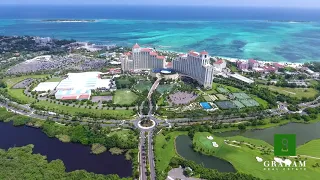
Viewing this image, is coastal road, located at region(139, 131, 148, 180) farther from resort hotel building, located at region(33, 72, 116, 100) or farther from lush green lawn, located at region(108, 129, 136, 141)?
resort hotel building, located at region(33, 72, 116, 100)

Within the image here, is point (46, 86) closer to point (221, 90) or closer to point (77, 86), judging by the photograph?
point (77, 86)

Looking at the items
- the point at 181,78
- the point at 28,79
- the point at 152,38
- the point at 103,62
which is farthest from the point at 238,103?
the point at 152,38

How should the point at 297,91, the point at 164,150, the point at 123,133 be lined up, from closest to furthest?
1. the point at 164,150
2. the point at 123,133
3. the point at 297,91

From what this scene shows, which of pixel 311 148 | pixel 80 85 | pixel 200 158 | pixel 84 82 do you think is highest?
pixel 84 82

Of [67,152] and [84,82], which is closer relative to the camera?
[67,152]

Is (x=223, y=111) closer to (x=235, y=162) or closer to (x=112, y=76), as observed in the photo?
(x=235, y=162)

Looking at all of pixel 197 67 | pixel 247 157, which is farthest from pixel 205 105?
pixel 247 157

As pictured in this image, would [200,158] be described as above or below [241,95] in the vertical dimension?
below
